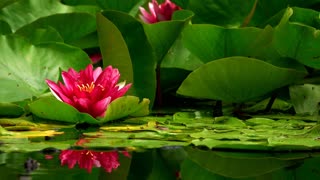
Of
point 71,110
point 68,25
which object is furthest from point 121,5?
point 71,110

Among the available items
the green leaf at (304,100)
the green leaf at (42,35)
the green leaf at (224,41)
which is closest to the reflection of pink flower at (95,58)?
the green leaf at (42,35)

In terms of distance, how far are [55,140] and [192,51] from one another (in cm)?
66

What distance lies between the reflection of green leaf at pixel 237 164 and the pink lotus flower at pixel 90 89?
447mm

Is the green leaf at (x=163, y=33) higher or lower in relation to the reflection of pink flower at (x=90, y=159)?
higher

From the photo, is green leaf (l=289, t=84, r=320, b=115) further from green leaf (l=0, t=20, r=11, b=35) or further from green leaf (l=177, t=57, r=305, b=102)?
green leaf (l=0, t=20, r=11, b=35)

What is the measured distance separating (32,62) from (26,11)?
0.46 m

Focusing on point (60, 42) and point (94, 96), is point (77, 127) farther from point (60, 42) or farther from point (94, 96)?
point (60, 42)

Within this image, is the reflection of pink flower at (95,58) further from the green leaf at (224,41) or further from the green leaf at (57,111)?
the green leaf at (57,111)

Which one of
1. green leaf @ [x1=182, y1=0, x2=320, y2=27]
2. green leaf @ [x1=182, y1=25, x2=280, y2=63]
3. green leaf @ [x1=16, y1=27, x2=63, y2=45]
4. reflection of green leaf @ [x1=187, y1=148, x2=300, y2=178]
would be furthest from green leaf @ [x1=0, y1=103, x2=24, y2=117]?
green leaf @ [x1=182, y1=0, x2=320, y2=27]

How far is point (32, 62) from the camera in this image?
234 cm

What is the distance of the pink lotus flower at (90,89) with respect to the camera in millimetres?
2094

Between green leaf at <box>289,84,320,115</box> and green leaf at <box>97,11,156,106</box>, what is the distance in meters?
0.41

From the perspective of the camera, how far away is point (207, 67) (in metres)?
2.17

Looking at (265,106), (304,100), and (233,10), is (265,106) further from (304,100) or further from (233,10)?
(233,10)
